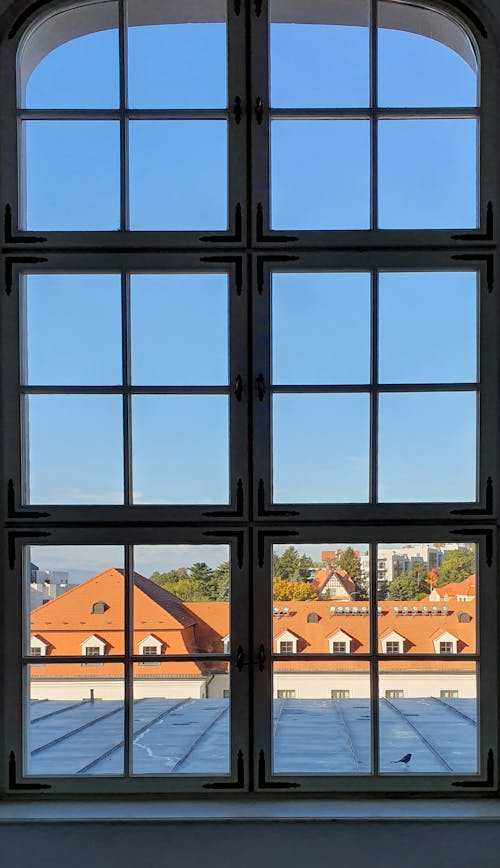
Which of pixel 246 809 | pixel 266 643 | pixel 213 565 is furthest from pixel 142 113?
pixel 246 809

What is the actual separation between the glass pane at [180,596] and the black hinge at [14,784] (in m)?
0.50

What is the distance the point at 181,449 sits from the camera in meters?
2.60

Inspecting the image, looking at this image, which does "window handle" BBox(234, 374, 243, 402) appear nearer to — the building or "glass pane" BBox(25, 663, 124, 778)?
the building

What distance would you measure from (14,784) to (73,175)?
1.88 metres

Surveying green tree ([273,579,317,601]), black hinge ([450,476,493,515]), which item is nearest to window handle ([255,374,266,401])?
green tree ([273,579,317,601])

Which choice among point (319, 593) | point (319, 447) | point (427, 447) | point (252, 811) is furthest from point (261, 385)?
point (252, 811)

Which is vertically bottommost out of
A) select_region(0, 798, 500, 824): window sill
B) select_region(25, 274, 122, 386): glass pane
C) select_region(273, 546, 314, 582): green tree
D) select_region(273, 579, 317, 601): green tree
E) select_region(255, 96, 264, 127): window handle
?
select_region(0, 798, 500, 824): window sill

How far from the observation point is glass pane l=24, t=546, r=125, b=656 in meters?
2.56

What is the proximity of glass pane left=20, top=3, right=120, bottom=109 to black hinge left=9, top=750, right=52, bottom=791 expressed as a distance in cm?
203

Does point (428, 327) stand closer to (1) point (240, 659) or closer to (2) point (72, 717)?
(1) point (240, 659)

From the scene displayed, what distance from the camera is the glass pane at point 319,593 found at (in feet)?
8.38

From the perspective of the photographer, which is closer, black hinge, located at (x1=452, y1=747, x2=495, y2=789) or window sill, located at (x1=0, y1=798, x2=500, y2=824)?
window sill, located at (x1=0, y1=798, x2=500, y2=824)

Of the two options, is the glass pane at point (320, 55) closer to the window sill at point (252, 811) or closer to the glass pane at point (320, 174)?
the glass pane at point (320, 174)

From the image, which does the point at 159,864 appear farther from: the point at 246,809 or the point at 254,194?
the point at 254,194
